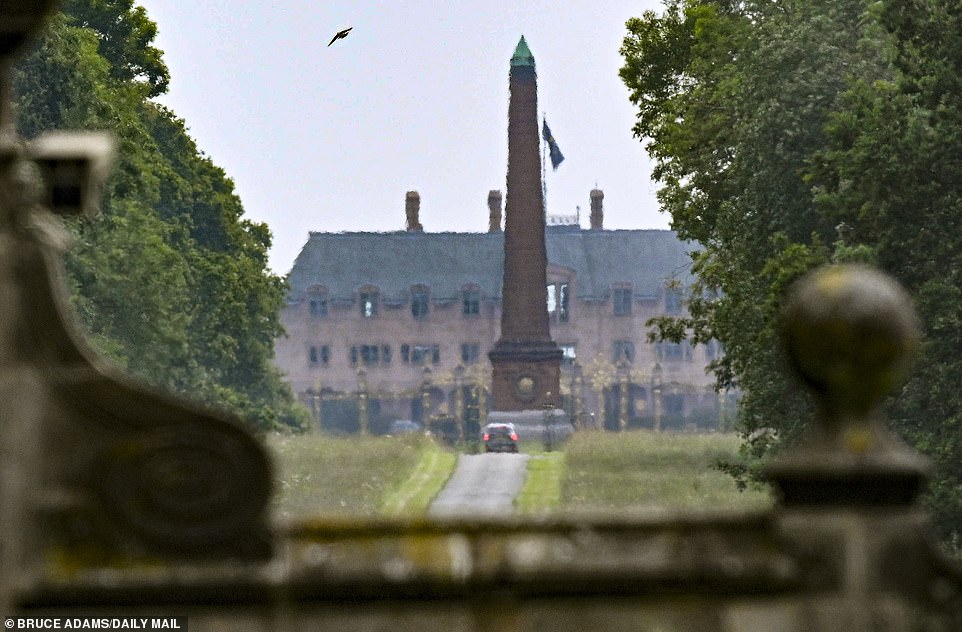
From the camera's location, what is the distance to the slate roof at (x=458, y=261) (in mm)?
137750

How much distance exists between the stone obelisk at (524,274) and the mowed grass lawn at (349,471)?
12.1 meters

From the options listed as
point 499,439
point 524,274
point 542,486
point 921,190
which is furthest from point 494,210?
point 921,190

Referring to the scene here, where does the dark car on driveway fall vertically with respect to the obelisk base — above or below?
below

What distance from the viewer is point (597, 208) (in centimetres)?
15025

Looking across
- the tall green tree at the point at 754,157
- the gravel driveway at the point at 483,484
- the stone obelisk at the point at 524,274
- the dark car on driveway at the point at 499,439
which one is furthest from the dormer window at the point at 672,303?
the tall green tree at the point at 754,157

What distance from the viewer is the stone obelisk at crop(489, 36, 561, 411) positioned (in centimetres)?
8906

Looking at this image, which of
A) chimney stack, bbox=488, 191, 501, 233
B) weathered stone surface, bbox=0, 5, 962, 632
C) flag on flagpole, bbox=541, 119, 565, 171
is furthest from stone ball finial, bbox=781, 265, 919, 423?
chimney stack, bbox=488, 191, 501, 233

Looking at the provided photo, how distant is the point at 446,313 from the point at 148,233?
81.0 m

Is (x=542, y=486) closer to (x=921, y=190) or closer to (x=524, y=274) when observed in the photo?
(x=921, y=190)

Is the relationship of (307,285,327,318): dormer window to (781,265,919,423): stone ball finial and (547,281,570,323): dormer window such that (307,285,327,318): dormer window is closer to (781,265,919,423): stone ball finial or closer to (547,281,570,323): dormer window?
(547,281,570,323): dormer window

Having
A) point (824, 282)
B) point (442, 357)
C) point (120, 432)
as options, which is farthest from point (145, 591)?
point (442, 357)

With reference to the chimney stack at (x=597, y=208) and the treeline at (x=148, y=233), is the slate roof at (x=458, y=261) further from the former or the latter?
the treeline at (x=148, y=233)

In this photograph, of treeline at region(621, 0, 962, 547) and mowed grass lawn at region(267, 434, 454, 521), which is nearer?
treeline at region(621, 0, 962, 547)

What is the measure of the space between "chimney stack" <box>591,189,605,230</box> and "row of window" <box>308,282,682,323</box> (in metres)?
10.9
